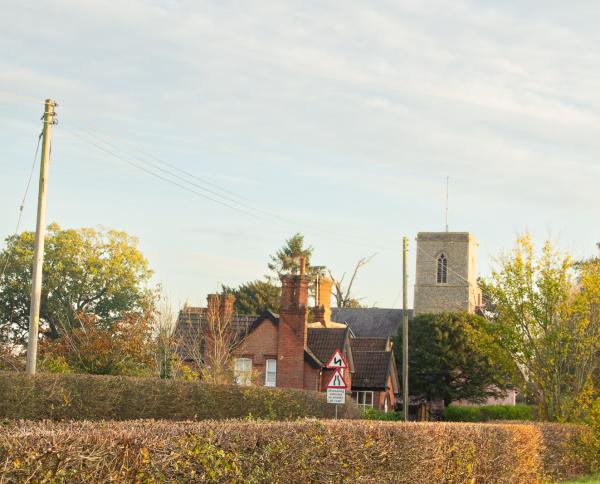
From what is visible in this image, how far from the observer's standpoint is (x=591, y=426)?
28.4 m

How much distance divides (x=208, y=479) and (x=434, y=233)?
293ft

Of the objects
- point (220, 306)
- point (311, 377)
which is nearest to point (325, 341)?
point (311, 377)

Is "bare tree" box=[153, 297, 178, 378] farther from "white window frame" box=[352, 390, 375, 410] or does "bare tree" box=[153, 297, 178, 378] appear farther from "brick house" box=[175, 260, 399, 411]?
"white window frame" box=[352, 390, 375, 410]

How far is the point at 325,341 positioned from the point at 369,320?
1725 inches

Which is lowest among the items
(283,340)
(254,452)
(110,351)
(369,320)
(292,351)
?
(254,452)

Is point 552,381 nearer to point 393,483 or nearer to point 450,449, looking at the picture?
point 450,449

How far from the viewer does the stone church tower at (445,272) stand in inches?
3755

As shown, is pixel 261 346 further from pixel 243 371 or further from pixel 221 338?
pixel 221 338

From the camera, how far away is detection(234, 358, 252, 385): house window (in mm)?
44953

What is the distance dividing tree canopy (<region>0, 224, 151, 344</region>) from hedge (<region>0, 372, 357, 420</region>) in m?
46.1

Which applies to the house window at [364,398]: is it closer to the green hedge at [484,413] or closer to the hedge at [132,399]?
the green hedge at [484,413]

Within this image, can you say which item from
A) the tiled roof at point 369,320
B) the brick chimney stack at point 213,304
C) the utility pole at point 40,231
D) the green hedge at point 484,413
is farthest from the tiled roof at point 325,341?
the tiled roof at point 369,320

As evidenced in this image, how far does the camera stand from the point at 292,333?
161 feet

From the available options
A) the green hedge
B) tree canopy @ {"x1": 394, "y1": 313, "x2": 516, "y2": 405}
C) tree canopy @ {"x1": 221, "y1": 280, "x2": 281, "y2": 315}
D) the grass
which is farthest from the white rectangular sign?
tree canopy @ {"x1": 221, "y1": 280, "x2": 281, "y2": 315}
